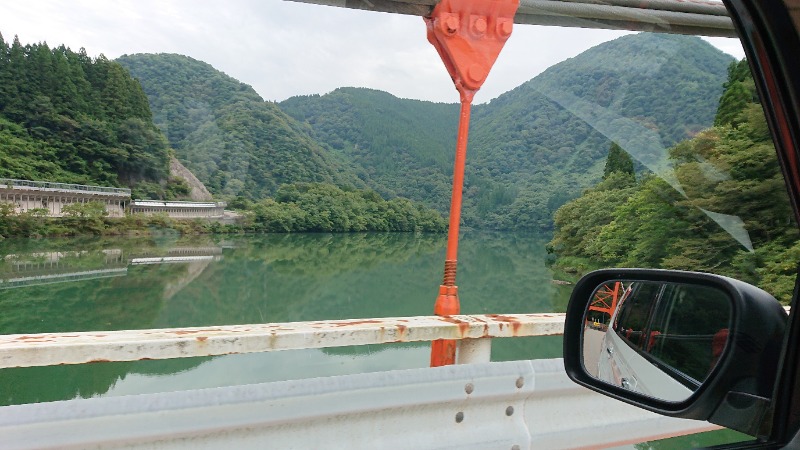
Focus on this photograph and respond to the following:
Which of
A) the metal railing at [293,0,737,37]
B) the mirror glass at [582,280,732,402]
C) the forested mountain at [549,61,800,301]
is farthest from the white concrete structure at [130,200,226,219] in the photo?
the mirror glass at [582,280,732,402]

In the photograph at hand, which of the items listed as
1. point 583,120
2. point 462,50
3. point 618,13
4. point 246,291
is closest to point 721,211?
point 583,120

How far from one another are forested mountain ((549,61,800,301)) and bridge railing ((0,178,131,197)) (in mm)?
2183

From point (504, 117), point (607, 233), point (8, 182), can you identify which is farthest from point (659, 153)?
point (8, 182)

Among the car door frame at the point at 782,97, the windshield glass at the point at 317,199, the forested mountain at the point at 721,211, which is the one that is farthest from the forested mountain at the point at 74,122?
the car door frame at the point at 782,97

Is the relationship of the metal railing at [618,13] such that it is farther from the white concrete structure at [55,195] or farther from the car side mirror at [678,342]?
the car side mirror at [678,342]

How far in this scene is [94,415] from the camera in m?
0.93

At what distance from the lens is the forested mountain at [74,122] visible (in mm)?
2525

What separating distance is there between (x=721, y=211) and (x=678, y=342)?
299 mm

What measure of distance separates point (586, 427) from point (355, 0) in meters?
1.47

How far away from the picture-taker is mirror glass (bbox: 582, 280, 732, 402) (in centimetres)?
47

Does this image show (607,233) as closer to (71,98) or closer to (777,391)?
(777,391)

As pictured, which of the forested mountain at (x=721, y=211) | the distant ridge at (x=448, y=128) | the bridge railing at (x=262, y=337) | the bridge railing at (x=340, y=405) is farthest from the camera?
the distant ridge at (x=448, y=128)

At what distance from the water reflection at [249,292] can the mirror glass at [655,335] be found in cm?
119

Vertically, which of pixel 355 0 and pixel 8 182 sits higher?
pixel 355 0
